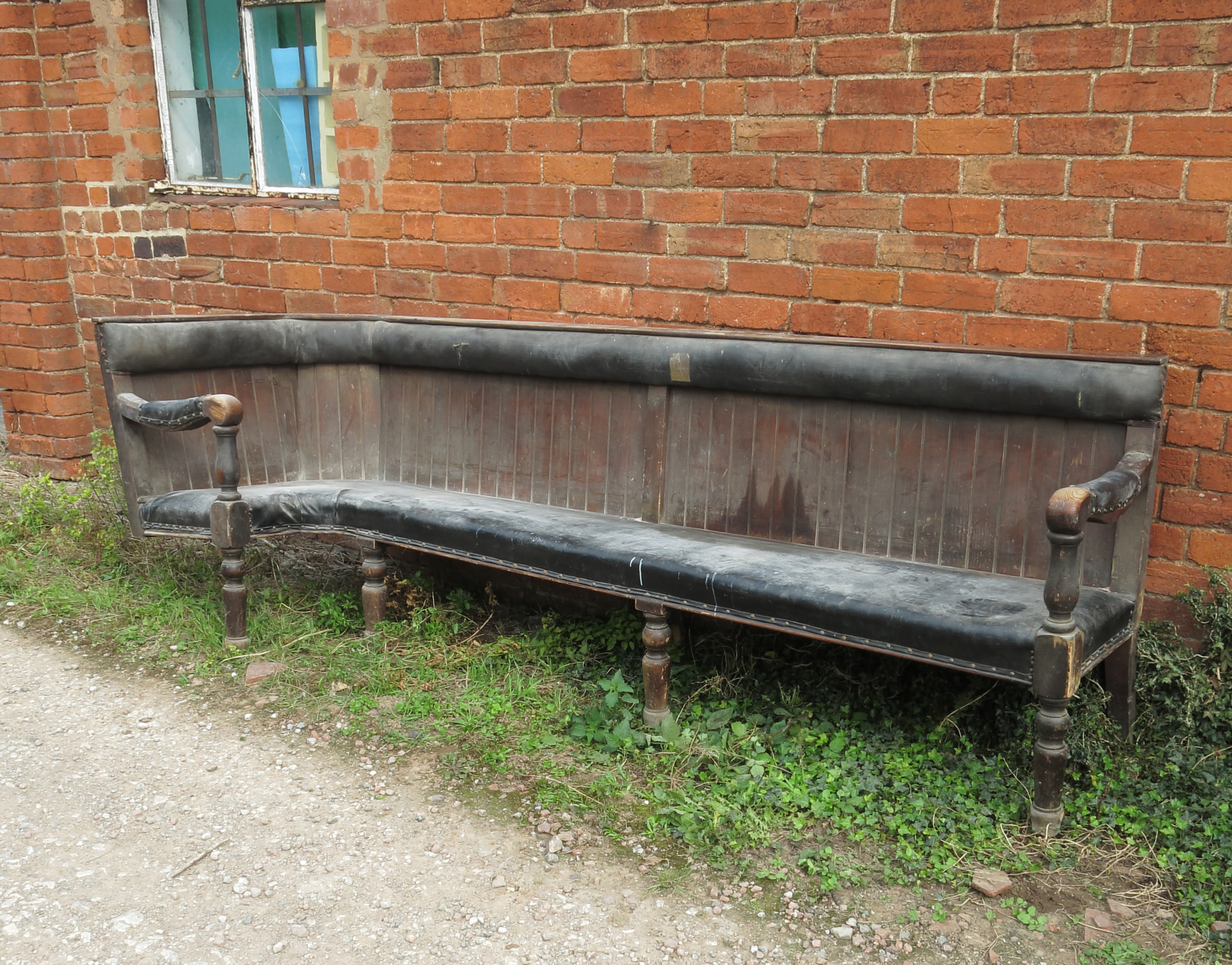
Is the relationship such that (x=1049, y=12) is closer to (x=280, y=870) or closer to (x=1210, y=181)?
(x=1210, y=181)

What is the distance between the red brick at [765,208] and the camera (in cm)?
380

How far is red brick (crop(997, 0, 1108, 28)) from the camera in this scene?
3191 mm

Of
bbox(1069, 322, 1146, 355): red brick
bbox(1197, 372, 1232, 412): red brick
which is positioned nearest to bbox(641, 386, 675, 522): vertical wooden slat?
bbox(1069, 322, 1146, 355): red brick

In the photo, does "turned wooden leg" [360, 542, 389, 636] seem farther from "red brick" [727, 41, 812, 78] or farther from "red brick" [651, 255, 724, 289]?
"red brick" [727, 41, 812, 78]

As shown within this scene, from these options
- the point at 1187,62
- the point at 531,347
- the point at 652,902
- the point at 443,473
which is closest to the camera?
the point at 652,902

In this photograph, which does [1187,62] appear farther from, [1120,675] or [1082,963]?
[1082,963]

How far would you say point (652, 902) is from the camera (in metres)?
2.72

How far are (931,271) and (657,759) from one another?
1791mm

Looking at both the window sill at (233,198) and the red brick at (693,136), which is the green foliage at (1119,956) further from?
the window sill at (233,198)

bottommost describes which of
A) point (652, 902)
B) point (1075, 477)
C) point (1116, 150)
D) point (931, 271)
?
point (652, 902)

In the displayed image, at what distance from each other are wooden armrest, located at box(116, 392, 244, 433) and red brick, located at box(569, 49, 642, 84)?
176cm

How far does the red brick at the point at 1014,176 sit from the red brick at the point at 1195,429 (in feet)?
2.54

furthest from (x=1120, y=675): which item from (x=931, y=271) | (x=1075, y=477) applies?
(x=931, y=271)

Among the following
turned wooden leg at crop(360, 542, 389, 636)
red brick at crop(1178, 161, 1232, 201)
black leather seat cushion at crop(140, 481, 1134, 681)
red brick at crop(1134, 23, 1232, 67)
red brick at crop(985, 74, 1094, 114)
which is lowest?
turned wooden leg at crop(360, 542, 389, 636)
